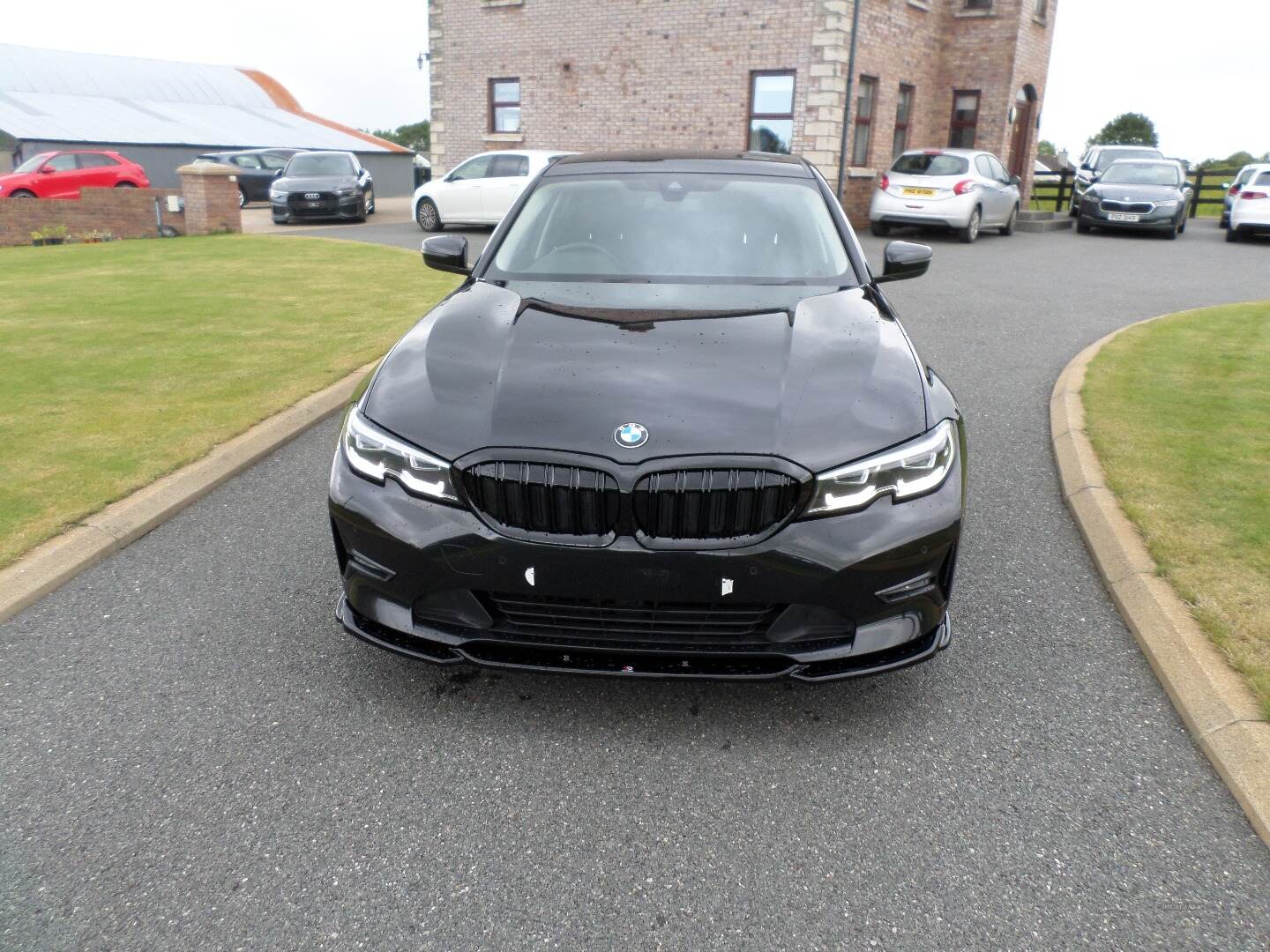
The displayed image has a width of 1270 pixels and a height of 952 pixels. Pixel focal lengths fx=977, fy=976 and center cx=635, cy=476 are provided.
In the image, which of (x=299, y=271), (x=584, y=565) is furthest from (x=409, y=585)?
(x=299, y=271)

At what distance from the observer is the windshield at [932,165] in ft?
60.3

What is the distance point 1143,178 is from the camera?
21.2 m

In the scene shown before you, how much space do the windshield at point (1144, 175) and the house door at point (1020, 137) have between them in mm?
5182

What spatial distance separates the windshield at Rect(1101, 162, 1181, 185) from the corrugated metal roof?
110ft

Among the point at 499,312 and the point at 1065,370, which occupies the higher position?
the point at 499,312

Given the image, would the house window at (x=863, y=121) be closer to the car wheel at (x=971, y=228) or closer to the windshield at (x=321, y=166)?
the car wheel at (x=971, y=228)

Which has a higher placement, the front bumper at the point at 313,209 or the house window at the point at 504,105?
the house window at the point at 504,105

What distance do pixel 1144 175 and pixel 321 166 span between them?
730 inches

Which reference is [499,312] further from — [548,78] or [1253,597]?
[548,78]

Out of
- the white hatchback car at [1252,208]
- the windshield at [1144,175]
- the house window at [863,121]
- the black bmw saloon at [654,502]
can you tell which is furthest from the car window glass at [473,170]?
the black bmw saloon at [654,502]

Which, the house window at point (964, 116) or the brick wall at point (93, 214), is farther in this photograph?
the house window at point (964, 116)

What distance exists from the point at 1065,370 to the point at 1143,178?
1671cm

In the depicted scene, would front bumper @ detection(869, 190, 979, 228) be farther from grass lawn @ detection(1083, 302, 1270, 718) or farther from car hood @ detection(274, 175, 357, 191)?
car hood @ detection(274, 175, 357, 191)

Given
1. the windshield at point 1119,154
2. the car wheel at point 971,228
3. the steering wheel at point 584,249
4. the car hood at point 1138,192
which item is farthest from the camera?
the windshield at point 1119,154
